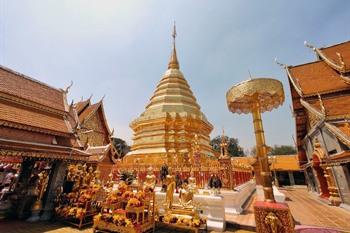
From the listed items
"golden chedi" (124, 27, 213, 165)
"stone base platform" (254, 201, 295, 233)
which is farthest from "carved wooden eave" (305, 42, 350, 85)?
"stone base platform" (254, 201, 295, 233)

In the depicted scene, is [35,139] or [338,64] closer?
[35,139]

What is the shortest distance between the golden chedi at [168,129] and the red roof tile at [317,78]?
7.33m

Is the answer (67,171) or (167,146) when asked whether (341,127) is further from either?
(67,171)

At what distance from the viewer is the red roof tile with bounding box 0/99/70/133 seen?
595 centimetres

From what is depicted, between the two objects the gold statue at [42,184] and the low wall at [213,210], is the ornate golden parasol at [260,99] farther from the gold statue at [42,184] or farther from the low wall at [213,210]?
the gold statue at [42,184]

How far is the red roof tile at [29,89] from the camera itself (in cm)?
679

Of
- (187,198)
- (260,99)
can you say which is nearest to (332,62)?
(260,99)

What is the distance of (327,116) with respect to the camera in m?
8.86

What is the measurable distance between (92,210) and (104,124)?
1328cm

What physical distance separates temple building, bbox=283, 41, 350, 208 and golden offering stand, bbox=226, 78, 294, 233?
17.8ft

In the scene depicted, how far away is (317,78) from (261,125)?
36.3 feet

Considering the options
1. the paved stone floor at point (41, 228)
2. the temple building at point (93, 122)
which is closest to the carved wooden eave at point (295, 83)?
the paved stone floor at point (41, 228)

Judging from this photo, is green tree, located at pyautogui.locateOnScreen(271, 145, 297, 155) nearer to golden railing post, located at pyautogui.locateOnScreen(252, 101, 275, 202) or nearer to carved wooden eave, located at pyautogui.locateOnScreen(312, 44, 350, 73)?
carved wooden eave, located at pyautogui.locateOnScreen(312, 44, 350, 73)

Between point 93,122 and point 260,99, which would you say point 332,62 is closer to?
point 260,99
